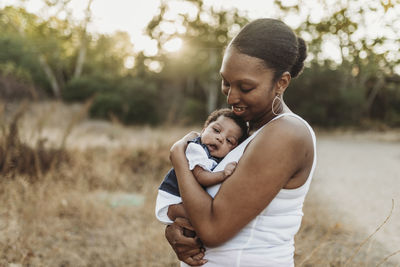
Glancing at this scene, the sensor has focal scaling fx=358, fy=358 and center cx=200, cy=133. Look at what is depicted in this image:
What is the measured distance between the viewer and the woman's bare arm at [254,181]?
132 centimetres

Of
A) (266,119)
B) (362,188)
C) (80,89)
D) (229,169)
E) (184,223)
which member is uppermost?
(266,119)

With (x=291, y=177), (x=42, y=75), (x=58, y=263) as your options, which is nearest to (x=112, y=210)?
(x=58, y=263)

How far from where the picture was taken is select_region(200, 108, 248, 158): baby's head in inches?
71.4

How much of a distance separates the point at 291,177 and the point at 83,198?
4.26 m

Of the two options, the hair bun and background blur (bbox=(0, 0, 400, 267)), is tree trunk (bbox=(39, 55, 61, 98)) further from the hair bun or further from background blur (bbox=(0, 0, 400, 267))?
the hair bun

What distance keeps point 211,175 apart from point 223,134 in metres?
0.38

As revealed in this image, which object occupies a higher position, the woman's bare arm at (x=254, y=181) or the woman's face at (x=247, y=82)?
the woman's face at (x=247, y=82)

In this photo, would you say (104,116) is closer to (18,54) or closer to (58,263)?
(18,54)

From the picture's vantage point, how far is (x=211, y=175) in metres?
1.50

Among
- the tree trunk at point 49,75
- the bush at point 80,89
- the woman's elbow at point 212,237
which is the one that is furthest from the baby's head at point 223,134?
the tree trunk at point 49,75

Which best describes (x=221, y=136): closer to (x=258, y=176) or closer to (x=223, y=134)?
(x=223, y=134)

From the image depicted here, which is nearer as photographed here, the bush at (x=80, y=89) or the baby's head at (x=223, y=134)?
the baby's head at (x=223, y=134)

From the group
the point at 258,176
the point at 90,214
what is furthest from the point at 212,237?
the point at 90,214

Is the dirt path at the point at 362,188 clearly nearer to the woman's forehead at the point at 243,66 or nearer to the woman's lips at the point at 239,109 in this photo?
the woman's lips at the point at 239,109
